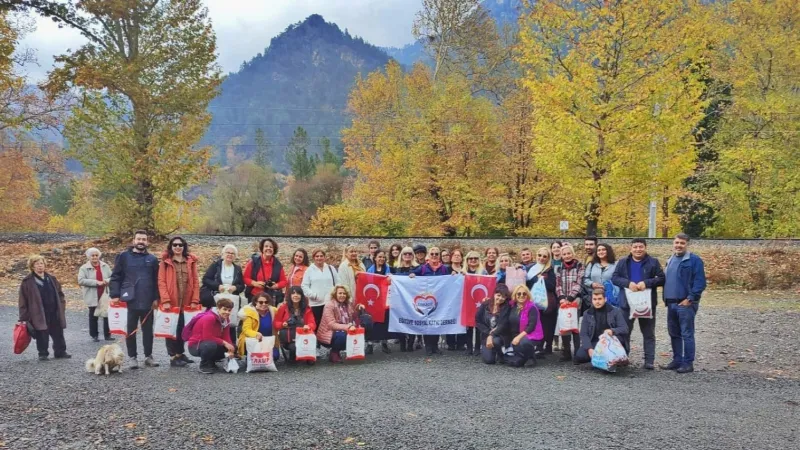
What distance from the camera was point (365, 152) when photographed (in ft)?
108

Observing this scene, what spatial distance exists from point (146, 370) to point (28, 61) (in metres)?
21.0

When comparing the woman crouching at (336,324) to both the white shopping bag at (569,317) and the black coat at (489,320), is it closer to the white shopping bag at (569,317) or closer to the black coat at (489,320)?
the black coat at (489,320)

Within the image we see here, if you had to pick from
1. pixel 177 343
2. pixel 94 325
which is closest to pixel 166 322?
pixel 177 343

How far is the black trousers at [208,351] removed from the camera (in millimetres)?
7934

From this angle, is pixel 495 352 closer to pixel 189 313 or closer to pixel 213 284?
pixel 213 284

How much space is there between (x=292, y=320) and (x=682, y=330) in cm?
585

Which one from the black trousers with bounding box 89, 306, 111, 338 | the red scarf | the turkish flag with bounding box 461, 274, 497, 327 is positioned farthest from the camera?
the black trousers with bounding box 89, 306, 111, 338

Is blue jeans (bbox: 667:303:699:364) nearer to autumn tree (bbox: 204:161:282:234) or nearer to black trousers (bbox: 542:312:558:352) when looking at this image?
black trousers (bbox: 542:312:558:352)

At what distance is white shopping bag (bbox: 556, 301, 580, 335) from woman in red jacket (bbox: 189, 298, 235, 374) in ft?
16.5

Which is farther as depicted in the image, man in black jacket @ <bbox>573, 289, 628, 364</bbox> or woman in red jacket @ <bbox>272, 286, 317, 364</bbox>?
woman in red jacket @ <bbox>272, 286, 317, 364</bbox>

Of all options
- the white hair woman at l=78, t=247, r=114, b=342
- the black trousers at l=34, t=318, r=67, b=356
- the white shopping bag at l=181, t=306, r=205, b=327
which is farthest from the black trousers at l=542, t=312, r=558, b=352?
the white hair woman at l=78, t=247, r=114, b=342

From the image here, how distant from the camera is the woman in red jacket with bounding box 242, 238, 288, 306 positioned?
911cm

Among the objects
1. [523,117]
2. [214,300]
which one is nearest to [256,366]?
[214,300]

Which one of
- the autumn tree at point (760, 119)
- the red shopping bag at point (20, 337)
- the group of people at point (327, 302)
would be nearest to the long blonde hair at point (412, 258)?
the group of people at point (327, 302)
